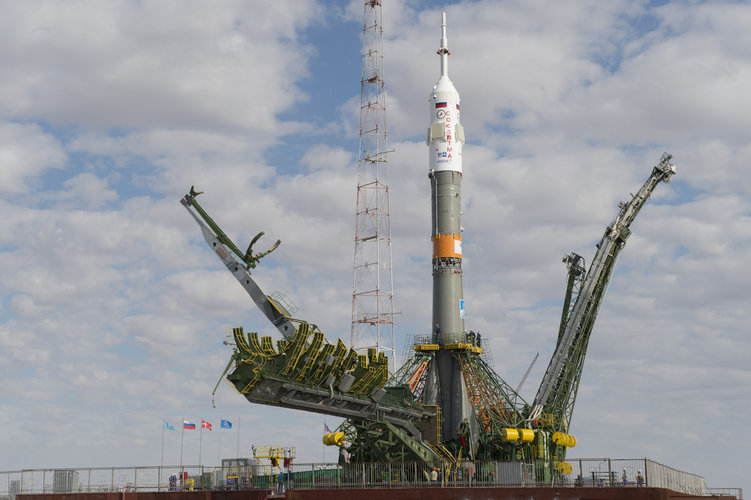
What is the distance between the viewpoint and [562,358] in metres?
78.4

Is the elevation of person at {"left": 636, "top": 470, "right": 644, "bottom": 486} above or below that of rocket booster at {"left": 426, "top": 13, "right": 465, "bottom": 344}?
below

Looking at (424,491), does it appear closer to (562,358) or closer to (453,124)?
(562,358)

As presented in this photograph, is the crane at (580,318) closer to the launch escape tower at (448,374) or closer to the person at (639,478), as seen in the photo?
the launch escape tower at (448,374)

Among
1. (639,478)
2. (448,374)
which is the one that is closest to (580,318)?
(448,374)

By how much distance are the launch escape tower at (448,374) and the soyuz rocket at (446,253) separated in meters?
0.09

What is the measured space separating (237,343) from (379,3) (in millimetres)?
46057

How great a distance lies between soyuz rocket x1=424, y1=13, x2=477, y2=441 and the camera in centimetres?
7681

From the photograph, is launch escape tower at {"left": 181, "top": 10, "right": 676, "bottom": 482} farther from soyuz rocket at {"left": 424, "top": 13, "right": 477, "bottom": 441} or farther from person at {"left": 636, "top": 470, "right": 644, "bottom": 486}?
person at {"left": 636, "top": 470, "right": 644, "bottom": 486}

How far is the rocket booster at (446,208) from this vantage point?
7900cm

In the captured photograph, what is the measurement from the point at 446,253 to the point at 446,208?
13.7 ft

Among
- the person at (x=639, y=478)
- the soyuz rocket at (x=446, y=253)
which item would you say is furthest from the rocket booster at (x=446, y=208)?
the person at (x=639, y=478)

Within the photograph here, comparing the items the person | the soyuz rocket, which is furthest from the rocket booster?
the person

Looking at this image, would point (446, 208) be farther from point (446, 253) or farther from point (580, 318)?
point (580, 318)

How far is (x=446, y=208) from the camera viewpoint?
264 ft
